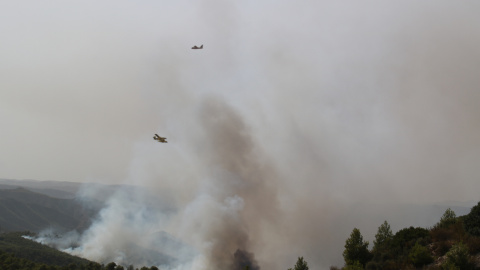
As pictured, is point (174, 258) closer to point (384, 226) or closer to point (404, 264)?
point (384, 226)

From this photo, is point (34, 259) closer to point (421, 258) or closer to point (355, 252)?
A: point (355, 252)

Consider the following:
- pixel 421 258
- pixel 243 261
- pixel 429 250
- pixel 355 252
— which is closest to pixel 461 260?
pixel 421 258

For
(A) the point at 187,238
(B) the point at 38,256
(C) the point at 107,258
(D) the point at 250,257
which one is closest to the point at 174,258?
(A) the point at 187,238

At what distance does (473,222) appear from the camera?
40.7m

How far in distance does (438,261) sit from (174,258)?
6142 inches

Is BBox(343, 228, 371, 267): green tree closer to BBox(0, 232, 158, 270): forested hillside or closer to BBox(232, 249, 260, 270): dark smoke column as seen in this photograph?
BBox(0, 232, 158, 270): forested hillside

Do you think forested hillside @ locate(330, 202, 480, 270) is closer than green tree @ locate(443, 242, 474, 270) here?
No

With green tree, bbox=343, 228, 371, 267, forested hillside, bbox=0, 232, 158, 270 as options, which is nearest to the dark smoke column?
forested hillside, bbox=0, 232, 158, 270

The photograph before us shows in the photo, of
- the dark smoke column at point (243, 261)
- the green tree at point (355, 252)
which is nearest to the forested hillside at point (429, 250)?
the green tree at point (355, 252)

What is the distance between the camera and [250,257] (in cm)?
14100

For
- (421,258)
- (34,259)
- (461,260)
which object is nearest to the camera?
(461,260)

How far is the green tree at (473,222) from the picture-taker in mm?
39834

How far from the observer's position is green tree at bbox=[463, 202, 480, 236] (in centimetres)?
3983

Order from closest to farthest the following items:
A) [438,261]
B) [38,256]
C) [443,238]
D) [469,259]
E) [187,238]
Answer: [469,259]
[438,261]
[443,238]
[38,256]
[187,238]
